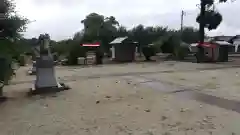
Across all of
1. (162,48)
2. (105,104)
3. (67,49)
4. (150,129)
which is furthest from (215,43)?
(150,129)

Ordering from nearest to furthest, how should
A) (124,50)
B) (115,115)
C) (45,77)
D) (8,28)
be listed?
(115,115)
(8,28)
(45,77)
(124,50)

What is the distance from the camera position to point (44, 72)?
10.0 m

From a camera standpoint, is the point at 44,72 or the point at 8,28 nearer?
the point at 8,28

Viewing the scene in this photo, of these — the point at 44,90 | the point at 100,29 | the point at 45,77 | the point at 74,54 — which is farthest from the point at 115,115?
the point at 100,29

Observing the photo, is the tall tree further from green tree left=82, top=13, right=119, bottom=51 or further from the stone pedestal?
the stone pedestal

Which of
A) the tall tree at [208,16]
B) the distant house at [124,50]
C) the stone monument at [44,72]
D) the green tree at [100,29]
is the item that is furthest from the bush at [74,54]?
the stone monument at [44,72]

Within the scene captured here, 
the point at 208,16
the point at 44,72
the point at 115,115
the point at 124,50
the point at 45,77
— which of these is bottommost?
the point at 115,115

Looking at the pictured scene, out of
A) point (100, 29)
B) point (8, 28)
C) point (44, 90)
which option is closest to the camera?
point (8, 28)

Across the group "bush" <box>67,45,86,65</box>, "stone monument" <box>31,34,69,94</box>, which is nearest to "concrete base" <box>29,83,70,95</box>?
"stone monument" <box>31,34,69,94</box>

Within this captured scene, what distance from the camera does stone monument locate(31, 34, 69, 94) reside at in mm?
9812

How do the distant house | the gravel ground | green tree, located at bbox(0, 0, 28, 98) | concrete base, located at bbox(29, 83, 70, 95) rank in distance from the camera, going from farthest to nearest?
the distant house < concrete base, located at bbox(29, 83, 70, 95) < green tree, located at bbox(0, 0, 28, 98) < the gravel ground

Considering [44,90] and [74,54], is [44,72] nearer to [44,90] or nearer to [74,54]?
[44,90]

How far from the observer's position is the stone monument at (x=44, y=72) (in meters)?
9.81

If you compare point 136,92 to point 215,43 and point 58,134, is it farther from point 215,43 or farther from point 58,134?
point 215,43
